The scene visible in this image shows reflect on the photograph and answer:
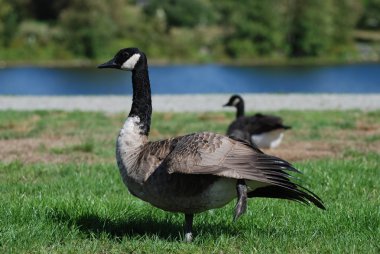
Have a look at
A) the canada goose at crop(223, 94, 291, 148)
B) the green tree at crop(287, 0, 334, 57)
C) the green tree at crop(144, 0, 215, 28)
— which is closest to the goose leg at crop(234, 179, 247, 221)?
the canada goose at crop(223, 94, 291, 148)

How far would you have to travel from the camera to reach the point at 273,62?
7669 centimetres

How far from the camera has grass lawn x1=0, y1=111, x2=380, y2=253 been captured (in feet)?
16.2

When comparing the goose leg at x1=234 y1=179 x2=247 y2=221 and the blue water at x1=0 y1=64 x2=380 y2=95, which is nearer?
the goose leg at x1=234 y1=179 x2=247 y2=221

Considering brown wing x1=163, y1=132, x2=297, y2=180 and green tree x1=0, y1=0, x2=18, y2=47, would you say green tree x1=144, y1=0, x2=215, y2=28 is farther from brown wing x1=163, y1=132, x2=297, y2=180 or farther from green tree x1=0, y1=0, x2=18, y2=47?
brown wing x1=163, y1=132, x2=297, y2=180

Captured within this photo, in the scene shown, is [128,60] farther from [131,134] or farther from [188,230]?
[188,230]

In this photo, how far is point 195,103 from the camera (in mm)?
23625

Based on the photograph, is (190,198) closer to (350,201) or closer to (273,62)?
(350,201)

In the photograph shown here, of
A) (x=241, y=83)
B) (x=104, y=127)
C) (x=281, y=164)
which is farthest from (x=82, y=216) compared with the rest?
(x=241, y=83)

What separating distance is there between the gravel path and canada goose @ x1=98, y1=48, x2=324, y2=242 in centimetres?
1496

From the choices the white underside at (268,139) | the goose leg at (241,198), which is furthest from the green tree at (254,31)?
the goose leg at (241,198)

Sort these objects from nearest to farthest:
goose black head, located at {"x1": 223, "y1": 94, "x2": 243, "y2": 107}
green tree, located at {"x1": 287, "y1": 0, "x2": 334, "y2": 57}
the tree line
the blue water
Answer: goose black head, located at {"x1": 223, "y1": 94, "x2": 243, "y2": 107}
the blue water
the tree line
green tree, located at {"x1": 287, "y1": 0, "x2": 334, "y2": 57}

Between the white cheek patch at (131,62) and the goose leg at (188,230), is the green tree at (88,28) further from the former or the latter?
the goose leg at (188,230)

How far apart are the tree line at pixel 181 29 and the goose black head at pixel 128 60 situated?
2698 inches

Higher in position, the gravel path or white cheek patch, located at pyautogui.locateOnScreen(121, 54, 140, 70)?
white cheek patch, located at pyautogui.locateOnScreen(121, 54, 140, 70)
